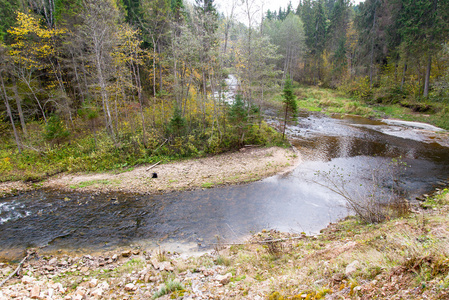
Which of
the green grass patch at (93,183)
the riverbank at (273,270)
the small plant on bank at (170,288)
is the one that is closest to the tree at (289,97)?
the riverbank at (273,270)

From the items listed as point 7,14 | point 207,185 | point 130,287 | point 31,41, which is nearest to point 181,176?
point 207,185

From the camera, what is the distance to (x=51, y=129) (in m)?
18.3

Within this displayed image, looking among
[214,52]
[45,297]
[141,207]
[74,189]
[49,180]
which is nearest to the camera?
[45,297]

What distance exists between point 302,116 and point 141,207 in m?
28.7

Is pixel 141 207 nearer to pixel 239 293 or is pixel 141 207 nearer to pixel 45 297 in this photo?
pixel 45 297

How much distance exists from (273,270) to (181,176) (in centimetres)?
1101

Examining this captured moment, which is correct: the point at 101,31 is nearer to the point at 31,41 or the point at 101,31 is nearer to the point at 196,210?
the point at 31,41

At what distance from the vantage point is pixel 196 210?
1173cm

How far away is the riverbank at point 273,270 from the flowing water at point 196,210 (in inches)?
43.8

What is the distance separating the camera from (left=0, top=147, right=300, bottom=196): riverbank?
14273 mm

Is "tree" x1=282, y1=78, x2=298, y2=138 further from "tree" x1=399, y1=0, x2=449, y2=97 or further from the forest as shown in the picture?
"tree" x1=399, y1=0, x2=449, y2=97

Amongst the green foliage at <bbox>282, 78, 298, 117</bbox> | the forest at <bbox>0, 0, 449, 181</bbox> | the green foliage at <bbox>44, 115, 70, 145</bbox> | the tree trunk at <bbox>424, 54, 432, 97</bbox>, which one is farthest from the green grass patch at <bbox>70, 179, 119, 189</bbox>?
the tree trunk at <bbox>424, 54, 432, 97</bbox>

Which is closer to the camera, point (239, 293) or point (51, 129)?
point (239, 293)

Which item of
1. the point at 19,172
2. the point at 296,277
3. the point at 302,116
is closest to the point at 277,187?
the point at 296,277
